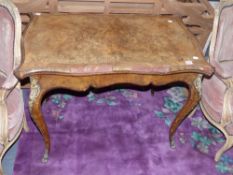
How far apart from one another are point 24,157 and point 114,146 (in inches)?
29.3

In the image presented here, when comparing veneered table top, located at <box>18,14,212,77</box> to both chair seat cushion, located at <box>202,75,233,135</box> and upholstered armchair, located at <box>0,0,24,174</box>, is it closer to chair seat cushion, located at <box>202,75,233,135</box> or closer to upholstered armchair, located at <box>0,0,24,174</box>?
upholstered armchair, located at <box>0,0,24,174</box>

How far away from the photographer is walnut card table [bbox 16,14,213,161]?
1984 mm

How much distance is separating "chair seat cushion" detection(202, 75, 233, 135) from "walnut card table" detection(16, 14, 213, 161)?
0.22m

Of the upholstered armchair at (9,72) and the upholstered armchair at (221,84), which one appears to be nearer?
the upholstered armchair at (9,72)

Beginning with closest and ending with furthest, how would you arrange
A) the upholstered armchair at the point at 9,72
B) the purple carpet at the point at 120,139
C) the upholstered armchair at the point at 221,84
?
the upholstered armchair at the point at 9,72 → the upholstered armchair at the point at 221,84 → the purple carpet at the point at 120,139

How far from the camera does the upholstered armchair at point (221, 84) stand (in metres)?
2.29

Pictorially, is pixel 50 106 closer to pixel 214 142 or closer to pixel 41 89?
pixel 41 89

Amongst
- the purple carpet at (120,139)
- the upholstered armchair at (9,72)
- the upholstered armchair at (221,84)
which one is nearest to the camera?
the upholstered armchair at (9,72)

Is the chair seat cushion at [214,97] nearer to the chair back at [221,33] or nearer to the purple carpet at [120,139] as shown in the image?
the chair back at [221,33]

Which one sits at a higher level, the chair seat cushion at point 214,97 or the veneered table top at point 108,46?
the veneered table top at point 108,46

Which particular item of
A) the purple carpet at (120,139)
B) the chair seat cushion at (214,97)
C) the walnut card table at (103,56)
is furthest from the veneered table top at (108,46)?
the purple carpet at (120,139)

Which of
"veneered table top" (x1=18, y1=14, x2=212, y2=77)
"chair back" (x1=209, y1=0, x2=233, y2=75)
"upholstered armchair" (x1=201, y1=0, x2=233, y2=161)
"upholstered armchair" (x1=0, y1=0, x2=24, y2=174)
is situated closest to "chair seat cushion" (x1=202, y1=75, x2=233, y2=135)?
"upholstered armchair" (x1=201, y1=0, x2=233, y2=161)

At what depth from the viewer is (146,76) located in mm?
2096

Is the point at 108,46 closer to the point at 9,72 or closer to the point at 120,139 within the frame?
the point at 9,72
